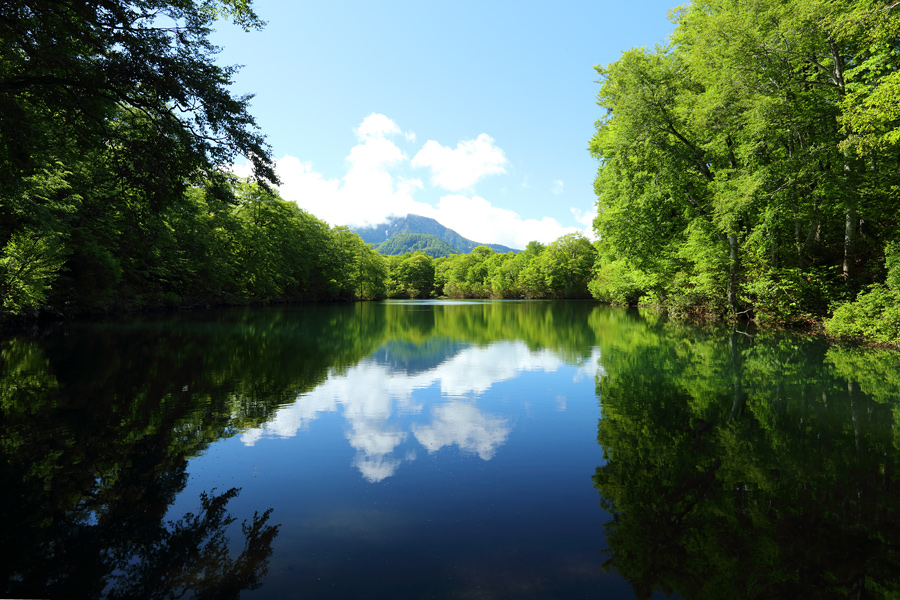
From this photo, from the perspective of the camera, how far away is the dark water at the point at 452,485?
3.23m

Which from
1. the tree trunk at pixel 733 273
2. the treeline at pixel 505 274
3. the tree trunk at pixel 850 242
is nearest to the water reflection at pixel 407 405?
the tree trunk at pixel 850 242

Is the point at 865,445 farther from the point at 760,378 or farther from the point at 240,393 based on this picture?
the point at 240,393

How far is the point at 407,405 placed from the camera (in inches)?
333

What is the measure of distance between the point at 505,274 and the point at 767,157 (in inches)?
3323

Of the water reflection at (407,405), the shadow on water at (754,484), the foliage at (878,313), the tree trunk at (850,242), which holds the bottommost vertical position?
the water reflection at (407,405)

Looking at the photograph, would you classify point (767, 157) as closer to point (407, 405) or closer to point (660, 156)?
point (660, 156)

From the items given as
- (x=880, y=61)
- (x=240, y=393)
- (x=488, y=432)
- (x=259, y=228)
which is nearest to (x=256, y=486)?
(x=488, y=432)

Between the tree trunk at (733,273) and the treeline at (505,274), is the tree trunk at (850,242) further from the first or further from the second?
the treeline at (505,274)

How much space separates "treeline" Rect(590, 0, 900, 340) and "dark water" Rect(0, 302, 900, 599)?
9.04 meters

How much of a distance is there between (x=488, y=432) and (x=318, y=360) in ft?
26.6

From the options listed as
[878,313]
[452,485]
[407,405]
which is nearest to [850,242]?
[878,313]

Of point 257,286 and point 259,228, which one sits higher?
point 259,228

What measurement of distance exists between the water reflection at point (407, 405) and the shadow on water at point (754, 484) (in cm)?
190

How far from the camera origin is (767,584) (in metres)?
3.07
